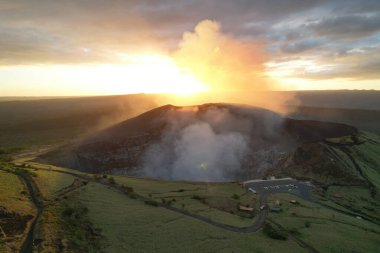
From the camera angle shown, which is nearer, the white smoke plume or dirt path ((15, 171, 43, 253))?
dirt path ((15, 171, 43, 253))

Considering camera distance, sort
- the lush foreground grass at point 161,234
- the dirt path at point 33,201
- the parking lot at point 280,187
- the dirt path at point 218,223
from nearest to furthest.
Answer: the dirt path at point 33,201 → the lush foreground grass at point 161,234 → the dirt path at point 218,223 → the parking lot at point 280,187

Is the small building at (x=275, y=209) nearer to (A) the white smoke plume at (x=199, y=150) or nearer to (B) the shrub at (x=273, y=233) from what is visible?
(B) the shrub at (x=273, y=233)

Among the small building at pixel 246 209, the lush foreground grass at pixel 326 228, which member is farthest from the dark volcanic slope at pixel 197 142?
the small building at pixel 246 209

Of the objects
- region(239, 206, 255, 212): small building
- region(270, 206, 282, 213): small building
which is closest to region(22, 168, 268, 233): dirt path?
region(270, 206, 282, 213): small building

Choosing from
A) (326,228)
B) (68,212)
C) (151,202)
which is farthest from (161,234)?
(326,228)

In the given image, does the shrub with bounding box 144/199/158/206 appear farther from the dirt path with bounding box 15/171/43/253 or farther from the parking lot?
the parking lot

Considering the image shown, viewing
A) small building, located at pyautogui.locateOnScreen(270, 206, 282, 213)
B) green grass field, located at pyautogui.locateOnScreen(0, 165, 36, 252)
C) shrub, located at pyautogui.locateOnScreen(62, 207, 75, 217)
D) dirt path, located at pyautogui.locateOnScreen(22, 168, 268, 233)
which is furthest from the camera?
small building, located at pyautogui.locateOnScreen(270, 206, 282, 213)

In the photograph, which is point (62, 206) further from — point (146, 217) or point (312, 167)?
point (312, 167)
